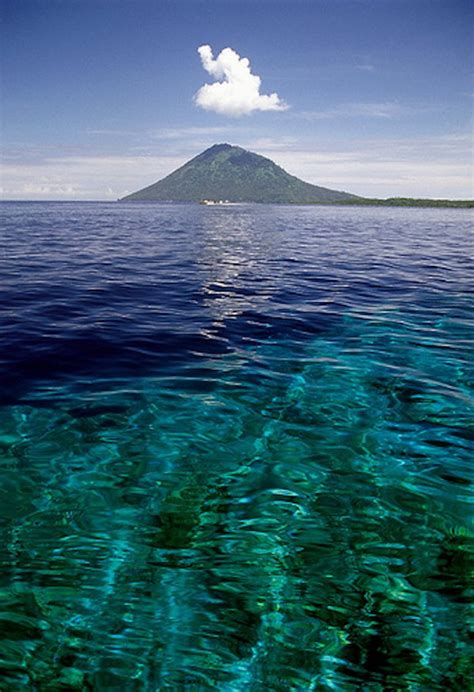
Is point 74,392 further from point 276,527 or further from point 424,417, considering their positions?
point 424,417

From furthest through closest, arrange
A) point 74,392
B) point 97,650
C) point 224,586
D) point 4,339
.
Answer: point 4,339 → point 74,392 → point 224,586 → point 97,650

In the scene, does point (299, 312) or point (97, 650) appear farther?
point (299, 312)

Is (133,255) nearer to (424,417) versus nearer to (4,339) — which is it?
(4,339)

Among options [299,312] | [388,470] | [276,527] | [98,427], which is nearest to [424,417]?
[388,470]

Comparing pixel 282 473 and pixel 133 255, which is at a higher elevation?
pixel 133 255

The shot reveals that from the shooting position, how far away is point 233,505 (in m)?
6.00

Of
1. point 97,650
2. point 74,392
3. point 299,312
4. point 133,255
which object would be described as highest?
point 133,255

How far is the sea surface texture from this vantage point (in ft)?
13.3

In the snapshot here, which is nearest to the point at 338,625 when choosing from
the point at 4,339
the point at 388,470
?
the point at 388,470

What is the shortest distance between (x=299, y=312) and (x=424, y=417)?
783 centimetres

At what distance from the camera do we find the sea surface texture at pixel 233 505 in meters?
4.04

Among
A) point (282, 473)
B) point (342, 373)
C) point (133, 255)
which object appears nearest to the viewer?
point (282, 473)

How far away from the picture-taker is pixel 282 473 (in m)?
6.69

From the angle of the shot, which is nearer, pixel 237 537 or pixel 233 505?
pixel 237 537
